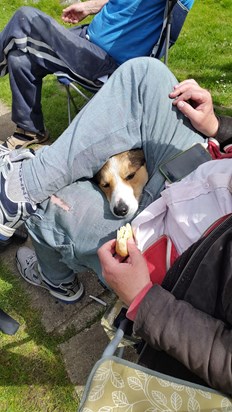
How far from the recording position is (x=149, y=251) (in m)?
1.69

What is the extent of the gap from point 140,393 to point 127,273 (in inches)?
16.8

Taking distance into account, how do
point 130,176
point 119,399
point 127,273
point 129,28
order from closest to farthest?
point 119,399 → point 127,273 → point 130,176 → point 129,28

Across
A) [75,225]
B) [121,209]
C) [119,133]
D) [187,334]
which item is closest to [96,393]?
[187,334]

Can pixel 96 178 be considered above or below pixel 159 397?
below

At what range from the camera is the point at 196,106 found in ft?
8.02

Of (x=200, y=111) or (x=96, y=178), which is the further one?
(x=96, y=178)

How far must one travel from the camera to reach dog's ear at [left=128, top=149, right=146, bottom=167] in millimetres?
2550

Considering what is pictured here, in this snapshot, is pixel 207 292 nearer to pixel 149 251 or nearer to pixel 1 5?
pixel 149 251

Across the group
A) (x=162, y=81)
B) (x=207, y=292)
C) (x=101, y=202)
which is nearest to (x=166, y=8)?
(x=162, y=81)

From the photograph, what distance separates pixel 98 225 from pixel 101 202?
0.16m

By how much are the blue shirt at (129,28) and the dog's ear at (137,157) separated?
60.1 inches

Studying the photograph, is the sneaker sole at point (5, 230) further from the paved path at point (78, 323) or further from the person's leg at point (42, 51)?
the person's leg at point (42, 51)

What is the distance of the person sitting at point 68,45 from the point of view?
3.62 m

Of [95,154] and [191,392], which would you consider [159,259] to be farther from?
[95,154]
